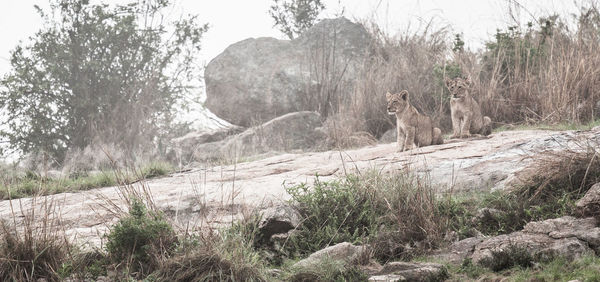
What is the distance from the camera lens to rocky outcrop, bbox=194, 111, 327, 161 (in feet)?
49.0

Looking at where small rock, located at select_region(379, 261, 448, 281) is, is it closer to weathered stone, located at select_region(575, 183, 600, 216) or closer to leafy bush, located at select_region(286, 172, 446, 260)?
leafy bush, located at select_region(286, 172, 446, 260)

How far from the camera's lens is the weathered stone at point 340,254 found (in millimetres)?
5500

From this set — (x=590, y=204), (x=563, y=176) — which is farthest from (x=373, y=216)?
(x=590, y=204)

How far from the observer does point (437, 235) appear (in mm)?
5941

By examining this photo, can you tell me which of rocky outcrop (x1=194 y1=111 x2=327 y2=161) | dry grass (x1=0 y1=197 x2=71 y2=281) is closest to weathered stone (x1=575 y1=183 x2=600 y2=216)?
dry grass (x1=0 y1=197 x2=71 y2=281)

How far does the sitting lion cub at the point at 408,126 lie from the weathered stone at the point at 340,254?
4.17m

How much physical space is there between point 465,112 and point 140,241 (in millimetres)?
6355

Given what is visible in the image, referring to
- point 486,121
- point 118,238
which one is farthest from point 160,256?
point 486,121

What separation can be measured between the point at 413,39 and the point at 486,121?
7.00m

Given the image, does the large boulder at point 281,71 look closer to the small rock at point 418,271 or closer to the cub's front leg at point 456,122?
the cub's front leg at point 456,122

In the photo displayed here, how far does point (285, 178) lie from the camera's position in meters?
8.51

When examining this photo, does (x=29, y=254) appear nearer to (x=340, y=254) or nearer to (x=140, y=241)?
(x=140, y=241)

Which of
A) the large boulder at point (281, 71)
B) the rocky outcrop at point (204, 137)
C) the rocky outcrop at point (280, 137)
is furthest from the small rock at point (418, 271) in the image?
the rocky outcrop at point (204, 137)

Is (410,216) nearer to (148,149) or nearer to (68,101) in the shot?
(148,149)
